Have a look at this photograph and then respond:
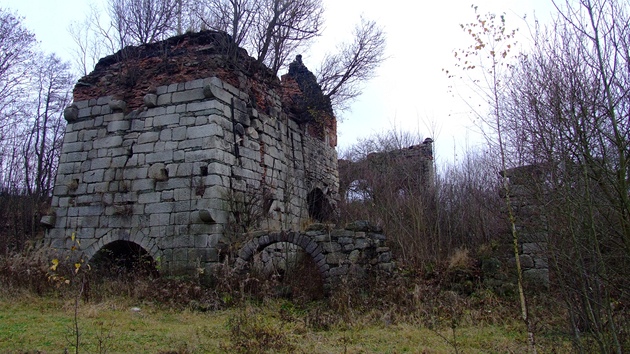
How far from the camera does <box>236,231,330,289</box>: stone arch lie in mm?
8367

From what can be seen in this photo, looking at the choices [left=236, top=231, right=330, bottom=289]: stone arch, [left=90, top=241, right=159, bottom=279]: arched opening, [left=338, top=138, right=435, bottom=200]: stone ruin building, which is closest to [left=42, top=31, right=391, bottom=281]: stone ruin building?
[left=236, top=231, right=330, bottom=289]: stone arch

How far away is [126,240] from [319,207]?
5.61m

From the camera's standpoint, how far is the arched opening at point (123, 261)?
9102mm

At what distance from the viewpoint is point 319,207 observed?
13555mm

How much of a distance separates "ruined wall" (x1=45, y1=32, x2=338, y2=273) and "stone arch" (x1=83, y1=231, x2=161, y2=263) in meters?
0.02

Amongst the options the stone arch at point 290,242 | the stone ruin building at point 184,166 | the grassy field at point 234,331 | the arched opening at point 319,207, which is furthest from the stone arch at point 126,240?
the arched opening at point 319,207

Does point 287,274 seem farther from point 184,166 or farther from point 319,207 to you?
point 319,207

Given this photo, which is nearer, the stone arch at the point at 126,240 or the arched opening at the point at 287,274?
the arched opening at the point at 287,274

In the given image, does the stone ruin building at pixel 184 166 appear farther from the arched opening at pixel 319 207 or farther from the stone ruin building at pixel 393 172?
the stone ruin building at pixel 393 172

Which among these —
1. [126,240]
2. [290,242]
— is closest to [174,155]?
[126,240]

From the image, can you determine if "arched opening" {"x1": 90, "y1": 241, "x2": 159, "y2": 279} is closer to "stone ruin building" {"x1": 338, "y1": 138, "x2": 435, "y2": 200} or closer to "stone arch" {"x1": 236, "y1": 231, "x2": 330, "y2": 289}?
"stone arch" {"x1": 236, "y1": 231, "x2": 330, "y2": 289}

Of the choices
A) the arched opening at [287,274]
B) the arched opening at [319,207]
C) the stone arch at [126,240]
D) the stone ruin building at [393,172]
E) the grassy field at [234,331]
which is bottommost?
the grassy field at [234,331]

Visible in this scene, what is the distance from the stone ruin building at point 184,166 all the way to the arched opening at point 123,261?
20cm

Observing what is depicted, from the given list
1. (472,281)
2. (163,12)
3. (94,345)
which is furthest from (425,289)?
(163,12)
